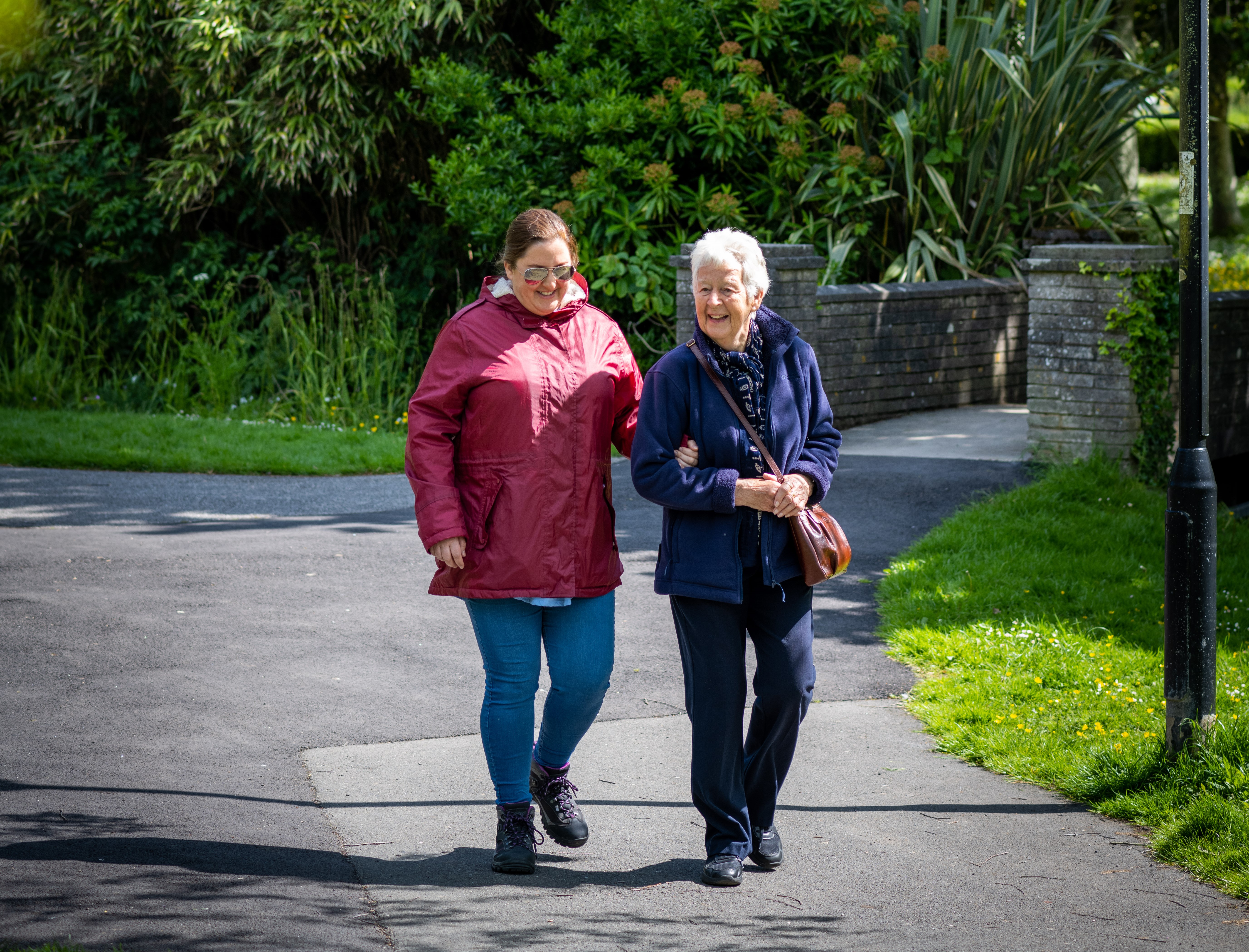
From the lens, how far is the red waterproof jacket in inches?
151

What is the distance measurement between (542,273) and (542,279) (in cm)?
2

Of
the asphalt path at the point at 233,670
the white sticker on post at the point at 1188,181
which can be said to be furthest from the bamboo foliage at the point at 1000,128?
the white sticker on post at the point at 1188,181

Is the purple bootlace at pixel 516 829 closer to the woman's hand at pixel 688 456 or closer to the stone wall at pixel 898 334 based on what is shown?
the woman's hand at pixel 688 456

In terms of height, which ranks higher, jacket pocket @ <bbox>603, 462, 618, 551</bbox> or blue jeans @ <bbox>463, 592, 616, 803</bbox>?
jacket pocket @ <bbox>603, 462, 618, 551</bbox>

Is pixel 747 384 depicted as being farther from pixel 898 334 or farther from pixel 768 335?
pixel 898 334

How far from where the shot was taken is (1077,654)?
5.77 metres

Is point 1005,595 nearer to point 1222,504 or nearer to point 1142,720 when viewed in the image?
point 1142,720

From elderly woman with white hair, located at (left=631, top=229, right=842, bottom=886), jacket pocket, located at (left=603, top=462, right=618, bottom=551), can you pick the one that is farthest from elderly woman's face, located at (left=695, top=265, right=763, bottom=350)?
jacket pocket, located at (left=603, top=462, right=618, bottom=551)

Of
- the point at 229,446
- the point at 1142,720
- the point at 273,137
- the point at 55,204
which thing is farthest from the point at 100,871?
the point at 55,204

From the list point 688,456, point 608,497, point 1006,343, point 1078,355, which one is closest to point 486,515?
point 608,497

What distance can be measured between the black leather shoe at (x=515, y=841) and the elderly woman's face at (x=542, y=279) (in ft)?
4.82

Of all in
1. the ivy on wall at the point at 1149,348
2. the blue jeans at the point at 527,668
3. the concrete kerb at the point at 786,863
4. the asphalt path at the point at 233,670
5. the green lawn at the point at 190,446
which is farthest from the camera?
the green lawn at the point at 190,446

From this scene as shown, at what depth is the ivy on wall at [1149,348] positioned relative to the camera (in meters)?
9.27

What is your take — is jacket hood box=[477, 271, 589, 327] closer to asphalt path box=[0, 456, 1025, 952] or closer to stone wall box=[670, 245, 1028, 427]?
asphalt path box=[0, 456, 1025, 952]
